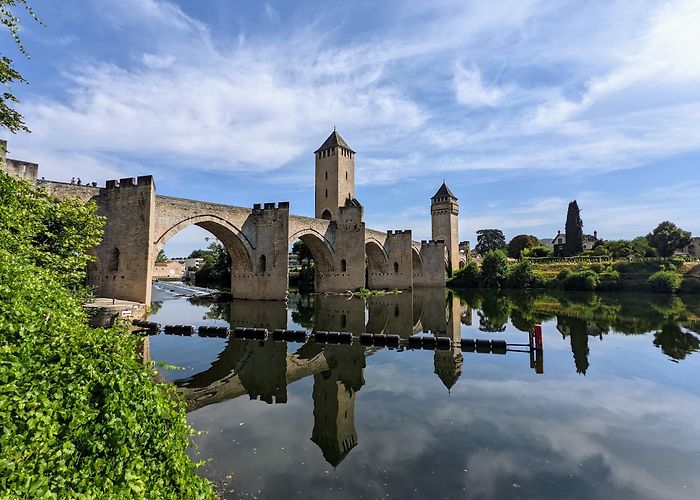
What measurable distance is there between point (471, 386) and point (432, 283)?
132 feet

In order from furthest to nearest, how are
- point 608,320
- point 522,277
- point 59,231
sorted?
point 522,277
point 608,320
point 59,231

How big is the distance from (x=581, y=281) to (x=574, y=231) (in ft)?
67.3

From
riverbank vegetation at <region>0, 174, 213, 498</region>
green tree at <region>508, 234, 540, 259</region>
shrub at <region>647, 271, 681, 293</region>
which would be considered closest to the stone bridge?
riverbank vegetation at <region>0, 174, 213, 498</region>

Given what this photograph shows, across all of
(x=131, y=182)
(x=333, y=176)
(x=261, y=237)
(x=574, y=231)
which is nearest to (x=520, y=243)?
(x=574, y=231)

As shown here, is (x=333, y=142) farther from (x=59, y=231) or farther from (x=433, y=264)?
(x=59, y=231)

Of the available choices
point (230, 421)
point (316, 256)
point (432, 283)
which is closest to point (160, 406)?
point (230, 421)

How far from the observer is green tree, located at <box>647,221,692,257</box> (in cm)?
4456

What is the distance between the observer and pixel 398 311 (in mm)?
23641

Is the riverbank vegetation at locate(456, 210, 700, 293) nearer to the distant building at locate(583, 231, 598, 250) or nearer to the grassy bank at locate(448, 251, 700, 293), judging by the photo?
the grassy bank at locate(448, 251, 700, 293)

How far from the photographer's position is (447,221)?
56.8 m

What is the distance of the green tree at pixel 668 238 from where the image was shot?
44.6 metres

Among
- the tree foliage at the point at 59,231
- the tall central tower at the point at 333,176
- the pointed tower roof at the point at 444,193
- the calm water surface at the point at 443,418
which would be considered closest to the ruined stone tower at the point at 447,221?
the pointed tower roof at the point at 444,193

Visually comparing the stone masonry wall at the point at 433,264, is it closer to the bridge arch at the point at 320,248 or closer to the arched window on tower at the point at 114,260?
the bridge arch at the point at 320,248

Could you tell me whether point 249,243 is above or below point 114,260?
above
